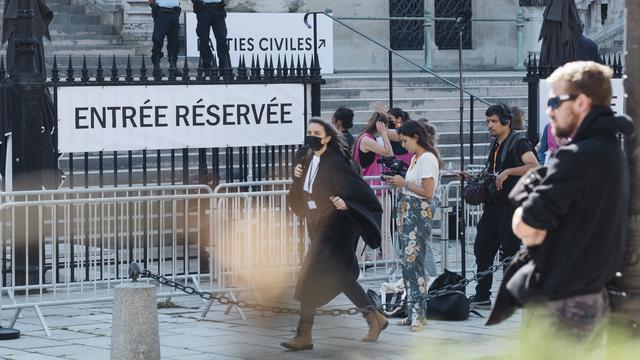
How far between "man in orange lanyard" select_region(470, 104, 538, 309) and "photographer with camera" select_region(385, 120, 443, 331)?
0.95m

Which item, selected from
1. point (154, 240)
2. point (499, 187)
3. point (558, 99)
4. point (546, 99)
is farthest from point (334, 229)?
point (546, 99)

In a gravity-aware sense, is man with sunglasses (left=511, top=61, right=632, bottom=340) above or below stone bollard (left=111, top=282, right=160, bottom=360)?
above

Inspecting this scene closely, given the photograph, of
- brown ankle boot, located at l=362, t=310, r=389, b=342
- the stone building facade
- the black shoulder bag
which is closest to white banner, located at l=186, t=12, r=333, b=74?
the stone building facade

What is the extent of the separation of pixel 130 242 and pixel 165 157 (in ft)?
17.3

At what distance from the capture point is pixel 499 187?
12688mm

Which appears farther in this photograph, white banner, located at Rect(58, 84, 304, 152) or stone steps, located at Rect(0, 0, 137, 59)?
stone steps, located at Rect(0, 0, 137, 59)

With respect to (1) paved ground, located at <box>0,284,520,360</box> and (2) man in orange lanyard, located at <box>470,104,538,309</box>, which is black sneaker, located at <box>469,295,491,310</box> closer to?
(2) man in orange lanyard, located at <box>470,104,538,309</box>

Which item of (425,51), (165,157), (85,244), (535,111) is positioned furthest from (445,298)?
(425,51)

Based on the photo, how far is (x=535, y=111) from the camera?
1630 centimetres

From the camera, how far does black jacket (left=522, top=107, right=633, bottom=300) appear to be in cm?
653

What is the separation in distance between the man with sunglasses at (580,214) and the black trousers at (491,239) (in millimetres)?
6125

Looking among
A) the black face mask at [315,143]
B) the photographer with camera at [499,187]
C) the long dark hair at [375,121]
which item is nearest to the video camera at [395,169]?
the photographer with camera at [499,187]

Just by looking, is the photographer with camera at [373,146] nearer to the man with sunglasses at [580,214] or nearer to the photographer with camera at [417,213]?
the photographer with camera at [417,213]

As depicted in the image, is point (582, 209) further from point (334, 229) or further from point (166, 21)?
point (166, 21)
